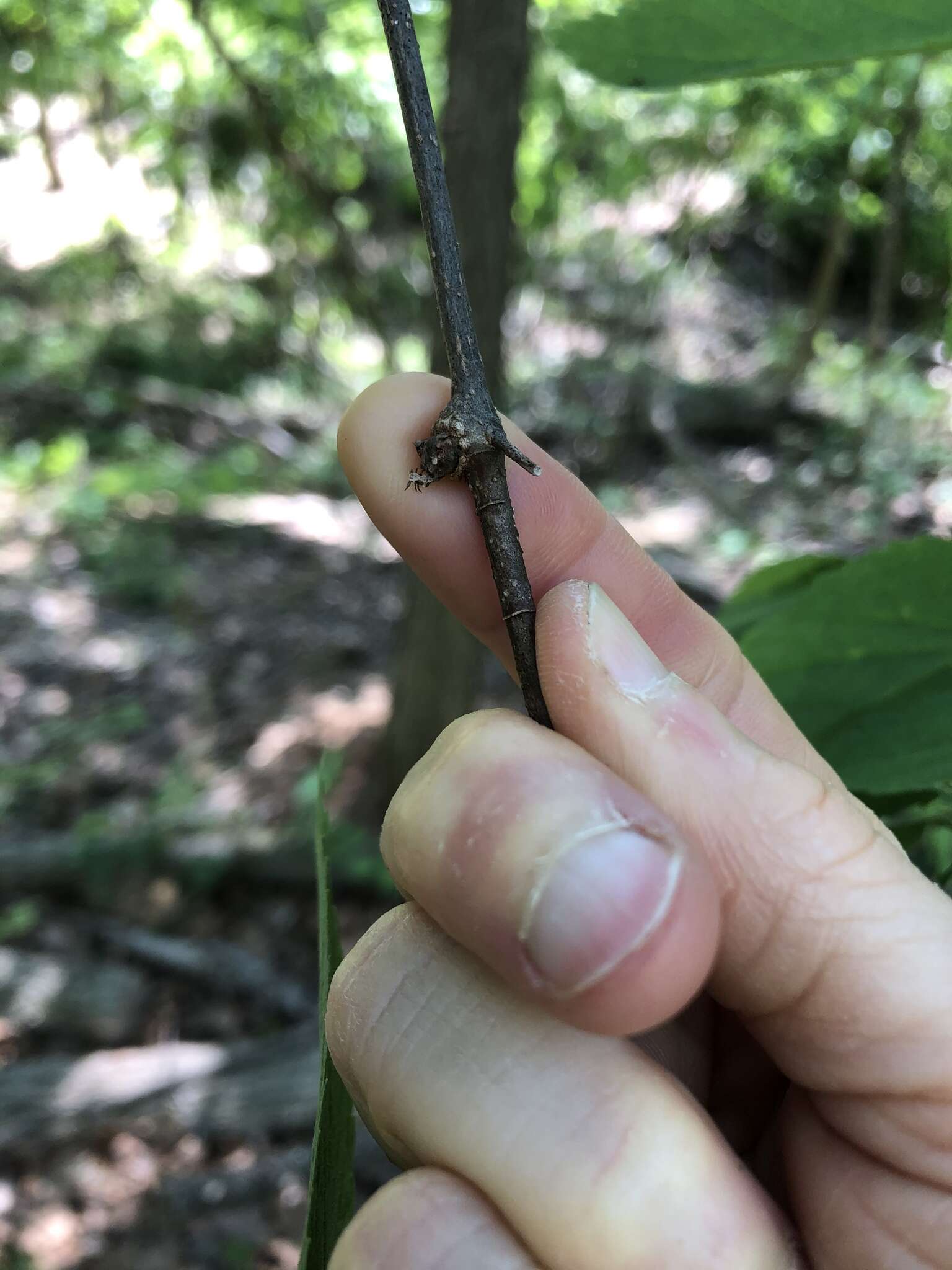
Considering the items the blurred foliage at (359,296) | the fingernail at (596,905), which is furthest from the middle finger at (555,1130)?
the blurred foliage at (359,296)

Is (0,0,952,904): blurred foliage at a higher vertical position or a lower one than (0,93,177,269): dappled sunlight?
lower

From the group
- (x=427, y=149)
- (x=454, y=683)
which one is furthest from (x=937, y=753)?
(x=454, y=683)

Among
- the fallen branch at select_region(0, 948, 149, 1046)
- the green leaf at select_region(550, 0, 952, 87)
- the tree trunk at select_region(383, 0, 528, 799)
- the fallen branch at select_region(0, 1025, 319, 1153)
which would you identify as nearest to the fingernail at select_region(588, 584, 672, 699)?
the green leaf at select_region(550, 0, 952, 87)

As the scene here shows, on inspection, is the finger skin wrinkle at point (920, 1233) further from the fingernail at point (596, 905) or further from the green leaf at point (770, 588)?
the green leaf at point (770, 588)

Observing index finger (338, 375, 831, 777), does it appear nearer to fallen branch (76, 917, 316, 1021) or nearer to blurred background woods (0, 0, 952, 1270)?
blurred background woods (0, 0, 952, 1270)

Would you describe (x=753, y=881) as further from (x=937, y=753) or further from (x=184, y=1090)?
(x=184, y=1090)

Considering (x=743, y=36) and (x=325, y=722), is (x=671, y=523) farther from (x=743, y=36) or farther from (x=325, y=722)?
(x=743, y=36)
